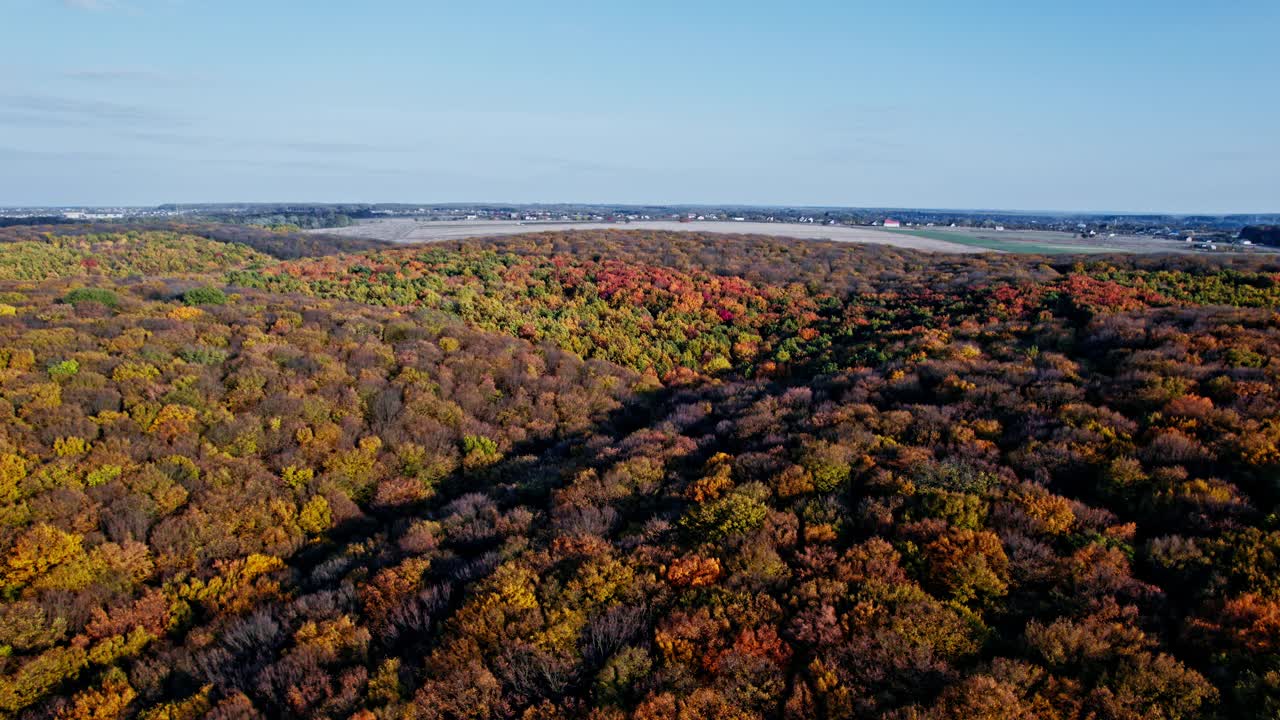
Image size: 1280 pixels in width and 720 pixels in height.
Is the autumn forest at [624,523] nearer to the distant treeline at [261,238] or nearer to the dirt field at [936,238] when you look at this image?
the dirt field at [936,238]

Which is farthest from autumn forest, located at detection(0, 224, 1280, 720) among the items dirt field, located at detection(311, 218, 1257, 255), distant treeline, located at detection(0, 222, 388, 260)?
distant treeline, located at detection(0, 222, 388, 260)

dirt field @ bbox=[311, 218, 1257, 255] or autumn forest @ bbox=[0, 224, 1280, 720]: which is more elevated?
dirt field @ bbox=[311, 218, 1257, 255]

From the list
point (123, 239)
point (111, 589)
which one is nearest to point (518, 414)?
point (111, 589)

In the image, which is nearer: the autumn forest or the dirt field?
the autumn forest

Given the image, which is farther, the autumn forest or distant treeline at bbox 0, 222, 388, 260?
distant treeline at bbox 0, 222, 388, 260

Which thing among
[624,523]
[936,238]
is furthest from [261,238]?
[936,238]

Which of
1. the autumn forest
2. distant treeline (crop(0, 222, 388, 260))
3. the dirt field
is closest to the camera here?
the autumn forest

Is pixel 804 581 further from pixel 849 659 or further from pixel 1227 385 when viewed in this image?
pixel 1227 385

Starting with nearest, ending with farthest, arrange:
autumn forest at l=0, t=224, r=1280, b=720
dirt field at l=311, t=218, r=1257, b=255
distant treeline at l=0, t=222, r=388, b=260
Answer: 1. autumn forest at l=0, t=224, r=1280, b=720
2. dirt field at l=311, t=218, r=1257, b=255
3. distant treeline at l=0, t=222, r=388, b=260

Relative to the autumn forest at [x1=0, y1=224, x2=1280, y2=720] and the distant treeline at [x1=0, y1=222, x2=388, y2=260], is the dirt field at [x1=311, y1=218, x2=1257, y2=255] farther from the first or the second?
the autumn forest at [x1=0, y1=224, x2=1280, y2=720]
